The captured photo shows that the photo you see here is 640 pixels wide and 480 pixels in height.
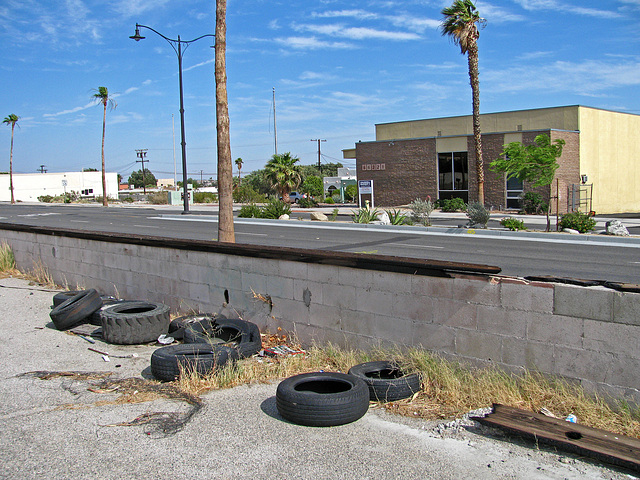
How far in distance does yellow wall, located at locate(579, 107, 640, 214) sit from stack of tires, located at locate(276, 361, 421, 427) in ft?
120

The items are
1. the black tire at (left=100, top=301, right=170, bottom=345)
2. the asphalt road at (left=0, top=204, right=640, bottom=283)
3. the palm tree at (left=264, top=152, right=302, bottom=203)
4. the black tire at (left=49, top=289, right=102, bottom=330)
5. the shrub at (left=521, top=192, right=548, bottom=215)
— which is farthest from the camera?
the palm tree at (left=264, top=152, right=302, bottom=203)

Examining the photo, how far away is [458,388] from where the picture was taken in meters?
5.29

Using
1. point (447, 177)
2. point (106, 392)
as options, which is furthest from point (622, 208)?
point (106, 392)

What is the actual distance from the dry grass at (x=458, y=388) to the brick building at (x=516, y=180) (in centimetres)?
3220

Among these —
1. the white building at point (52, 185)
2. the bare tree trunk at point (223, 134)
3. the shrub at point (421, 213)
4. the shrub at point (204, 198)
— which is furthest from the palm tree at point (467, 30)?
the white building at point (52, 185)

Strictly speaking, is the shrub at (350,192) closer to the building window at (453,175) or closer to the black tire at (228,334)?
the building window at (453,175)

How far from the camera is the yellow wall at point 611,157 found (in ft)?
127

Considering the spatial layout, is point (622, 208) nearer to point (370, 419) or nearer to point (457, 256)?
point (457, 256)

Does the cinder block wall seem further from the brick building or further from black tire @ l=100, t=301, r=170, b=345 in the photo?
the brick building

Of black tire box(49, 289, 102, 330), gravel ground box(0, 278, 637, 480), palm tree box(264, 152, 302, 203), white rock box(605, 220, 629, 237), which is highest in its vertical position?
palm tree box(264, 152, 302, 203)

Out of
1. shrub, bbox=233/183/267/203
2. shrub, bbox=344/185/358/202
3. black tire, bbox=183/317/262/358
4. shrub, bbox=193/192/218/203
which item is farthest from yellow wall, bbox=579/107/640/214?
shrub, bbox=193/192/218/203

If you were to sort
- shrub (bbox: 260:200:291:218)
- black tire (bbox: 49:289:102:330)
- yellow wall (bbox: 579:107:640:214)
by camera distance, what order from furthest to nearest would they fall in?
yellow wall (bbox: 579:107:640:214), shrub (bbox: 260:200:291:218), black tire (bbox: 49:289:102:330)

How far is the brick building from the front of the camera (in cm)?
3688

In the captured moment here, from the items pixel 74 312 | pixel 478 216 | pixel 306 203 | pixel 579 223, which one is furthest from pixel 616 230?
pixel 306 203
